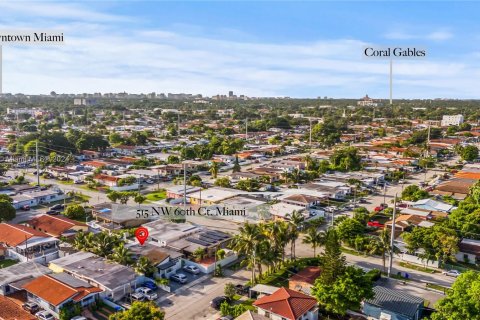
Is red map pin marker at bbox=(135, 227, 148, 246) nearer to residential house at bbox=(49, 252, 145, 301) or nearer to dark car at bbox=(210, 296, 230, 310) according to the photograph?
residential house at bbox=(49, 252, 145, 301)

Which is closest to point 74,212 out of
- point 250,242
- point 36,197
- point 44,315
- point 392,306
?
point 36,197

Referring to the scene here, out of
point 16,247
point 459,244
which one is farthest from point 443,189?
point 16,247

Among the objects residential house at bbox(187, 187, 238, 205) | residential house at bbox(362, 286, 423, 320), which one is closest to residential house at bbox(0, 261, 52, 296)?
residential house at bbox(187, 187, 238, 205)

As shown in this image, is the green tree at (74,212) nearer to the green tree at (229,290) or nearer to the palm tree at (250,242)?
the palm tree at (250,242)

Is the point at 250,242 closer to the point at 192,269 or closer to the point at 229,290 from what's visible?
the point at 229,290

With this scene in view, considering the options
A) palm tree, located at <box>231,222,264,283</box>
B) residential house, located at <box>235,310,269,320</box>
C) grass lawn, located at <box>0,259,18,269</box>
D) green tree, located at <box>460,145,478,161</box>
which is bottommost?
grass lawn, located at <box>0,259,18,269</box>

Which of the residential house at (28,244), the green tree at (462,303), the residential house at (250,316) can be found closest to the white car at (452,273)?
the green tree at (462,303)
